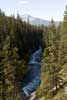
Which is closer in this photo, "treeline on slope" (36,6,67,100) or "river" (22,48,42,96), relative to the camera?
"treeline on slope" (36,6,67,100)

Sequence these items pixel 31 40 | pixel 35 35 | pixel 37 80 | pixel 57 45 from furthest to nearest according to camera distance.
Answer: pixel 35 35 → pixel 31 40 → pixel 37 80 → pixel 57 45

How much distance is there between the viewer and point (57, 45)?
1959 inches

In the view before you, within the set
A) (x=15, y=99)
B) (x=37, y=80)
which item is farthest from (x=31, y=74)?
(x=15, y=99)

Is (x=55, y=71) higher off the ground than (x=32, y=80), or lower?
higher

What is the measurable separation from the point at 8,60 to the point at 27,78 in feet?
86.4

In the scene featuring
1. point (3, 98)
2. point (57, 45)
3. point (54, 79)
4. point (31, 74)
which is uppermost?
point (57, 45)

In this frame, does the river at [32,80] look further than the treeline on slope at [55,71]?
Yes

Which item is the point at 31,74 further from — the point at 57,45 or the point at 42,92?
the point at 42,92

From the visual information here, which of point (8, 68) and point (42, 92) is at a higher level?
point (8, 68)

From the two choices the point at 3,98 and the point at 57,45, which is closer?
the point at 3,98

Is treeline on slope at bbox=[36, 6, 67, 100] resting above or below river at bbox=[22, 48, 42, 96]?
above

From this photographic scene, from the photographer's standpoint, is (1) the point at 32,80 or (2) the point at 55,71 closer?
(2) the point at 55,71

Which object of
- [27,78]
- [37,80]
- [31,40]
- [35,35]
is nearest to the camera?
[37,80]

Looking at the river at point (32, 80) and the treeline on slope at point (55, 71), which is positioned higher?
the treeline on slope at point (55, 71)
